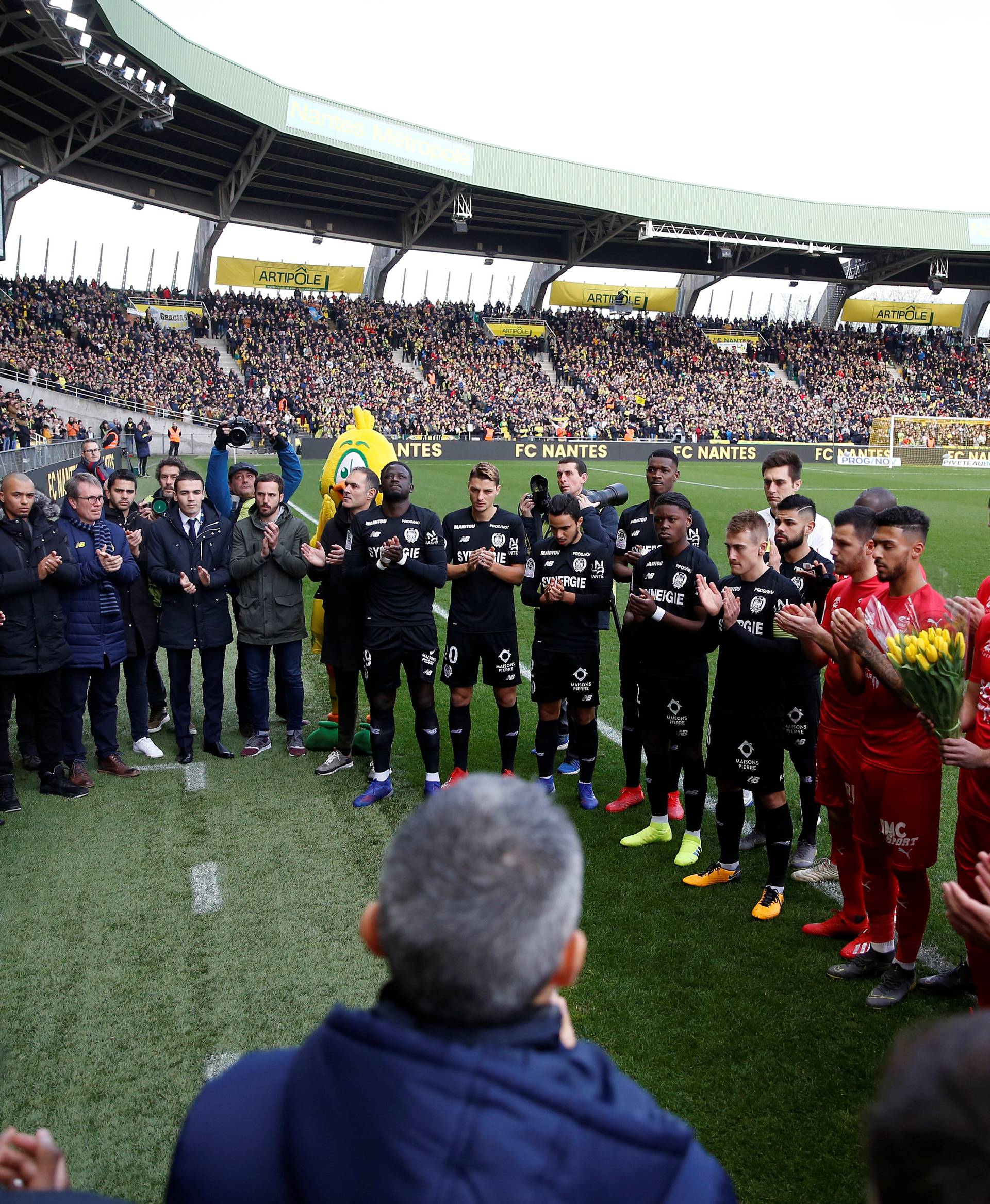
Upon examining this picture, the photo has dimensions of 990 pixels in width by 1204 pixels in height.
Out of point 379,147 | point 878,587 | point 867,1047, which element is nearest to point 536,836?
point 867,1047

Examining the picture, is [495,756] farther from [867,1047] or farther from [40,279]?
[40,279]

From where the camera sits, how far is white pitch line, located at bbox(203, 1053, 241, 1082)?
Result: 373 cm

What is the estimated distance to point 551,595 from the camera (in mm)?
5969

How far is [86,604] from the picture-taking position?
6652 mm

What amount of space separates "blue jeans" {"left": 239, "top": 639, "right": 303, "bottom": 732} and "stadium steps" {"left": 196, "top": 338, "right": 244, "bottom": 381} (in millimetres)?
38196

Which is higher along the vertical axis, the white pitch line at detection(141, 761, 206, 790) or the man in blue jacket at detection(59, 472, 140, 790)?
the man in blue jacket at detection(59, 472, 140, 790)

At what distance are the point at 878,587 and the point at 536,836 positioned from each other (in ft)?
11.6

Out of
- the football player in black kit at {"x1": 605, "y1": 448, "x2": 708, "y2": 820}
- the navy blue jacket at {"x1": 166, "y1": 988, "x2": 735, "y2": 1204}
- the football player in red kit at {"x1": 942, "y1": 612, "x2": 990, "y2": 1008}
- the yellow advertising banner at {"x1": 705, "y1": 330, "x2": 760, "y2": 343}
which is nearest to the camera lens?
the navy blue jacket at {"x1": 166, "y1": 988, "x2": 735, "y2": 1204}

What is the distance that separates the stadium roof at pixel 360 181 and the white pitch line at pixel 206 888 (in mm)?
26264

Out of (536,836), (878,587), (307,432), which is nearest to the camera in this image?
(536,836)

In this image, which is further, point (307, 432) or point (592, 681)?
point (307, 432)

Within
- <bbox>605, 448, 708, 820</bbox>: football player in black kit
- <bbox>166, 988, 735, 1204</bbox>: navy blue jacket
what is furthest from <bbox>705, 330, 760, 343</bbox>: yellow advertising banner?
<bbox>166, 988, 735, 1204</bbox>: navy blue jacket

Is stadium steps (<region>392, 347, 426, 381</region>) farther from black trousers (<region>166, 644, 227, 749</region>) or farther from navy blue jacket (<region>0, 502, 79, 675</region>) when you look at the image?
A: navy blue jacket (<region>0, 502, 79, 675</region>)

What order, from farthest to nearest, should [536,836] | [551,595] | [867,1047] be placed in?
1. [551,595]
2. [867,1047]
3. [536,836]
